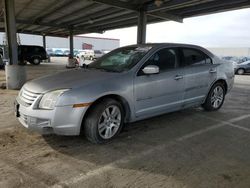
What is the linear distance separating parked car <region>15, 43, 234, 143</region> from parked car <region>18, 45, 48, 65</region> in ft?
66.6

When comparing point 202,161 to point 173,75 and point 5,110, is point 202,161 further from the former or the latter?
point 5,110

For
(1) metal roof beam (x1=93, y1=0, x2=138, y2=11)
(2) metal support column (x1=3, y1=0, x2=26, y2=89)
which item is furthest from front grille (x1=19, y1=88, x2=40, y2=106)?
(1) metal roof beam (x1=93, y1=0, x2=138, y2=11)

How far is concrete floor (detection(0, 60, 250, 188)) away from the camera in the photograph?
8.75 feet

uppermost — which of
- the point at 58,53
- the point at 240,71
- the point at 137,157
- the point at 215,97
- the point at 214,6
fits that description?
the point at 214,6

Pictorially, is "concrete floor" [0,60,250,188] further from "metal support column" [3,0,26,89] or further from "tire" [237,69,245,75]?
"tire" [237,69,245,75]

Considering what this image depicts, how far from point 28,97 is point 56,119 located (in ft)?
2.06

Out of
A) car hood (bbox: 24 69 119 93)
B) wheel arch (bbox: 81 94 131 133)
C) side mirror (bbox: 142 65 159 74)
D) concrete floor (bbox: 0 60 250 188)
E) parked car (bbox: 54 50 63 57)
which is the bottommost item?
concrete floor (bbox: 0 60 250 188)

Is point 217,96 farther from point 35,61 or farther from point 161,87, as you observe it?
point 35,61

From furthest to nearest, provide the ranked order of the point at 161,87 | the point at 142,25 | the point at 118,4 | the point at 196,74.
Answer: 1. the point at 142,25
2. the point at 118,4
3. the point at 196,74
4. the point at 161,87

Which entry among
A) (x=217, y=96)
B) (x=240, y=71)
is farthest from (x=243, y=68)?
(x=217, y=96)

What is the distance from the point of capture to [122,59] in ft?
14.6

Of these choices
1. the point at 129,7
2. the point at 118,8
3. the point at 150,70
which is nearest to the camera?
the point at 150,70

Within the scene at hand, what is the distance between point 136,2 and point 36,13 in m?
8.17

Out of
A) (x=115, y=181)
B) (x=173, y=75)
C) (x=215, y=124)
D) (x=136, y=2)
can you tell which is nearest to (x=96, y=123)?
(x=115, y=181)
